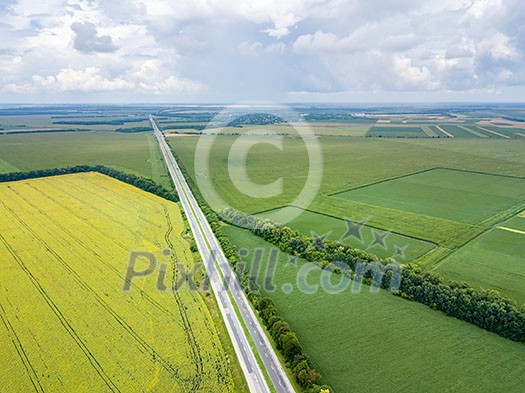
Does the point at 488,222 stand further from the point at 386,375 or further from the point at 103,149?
the point at 103,149

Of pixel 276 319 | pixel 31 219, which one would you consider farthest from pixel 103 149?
pixel 276 319

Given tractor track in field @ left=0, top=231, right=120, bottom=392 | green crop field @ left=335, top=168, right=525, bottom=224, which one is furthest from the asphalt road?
green crop field @ left=335, top=168, right=525, bottom=224

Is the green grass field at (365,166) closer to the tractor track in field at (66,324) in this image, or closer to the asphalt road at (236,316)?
the asphalt road at (236,316)

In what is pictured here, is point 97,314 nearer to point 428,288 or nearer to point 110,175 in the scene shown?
point 428,288

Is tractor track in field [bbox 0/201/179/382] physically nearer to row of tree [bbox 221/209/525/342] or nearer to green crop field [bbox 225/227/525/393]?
green crop field [bbox 225/227/525/393]

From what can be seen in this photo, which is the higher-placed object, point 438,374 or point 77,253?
point 77,253

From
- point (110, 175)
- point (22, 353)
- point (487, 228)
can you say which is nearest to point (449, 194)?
point (487, 228)
